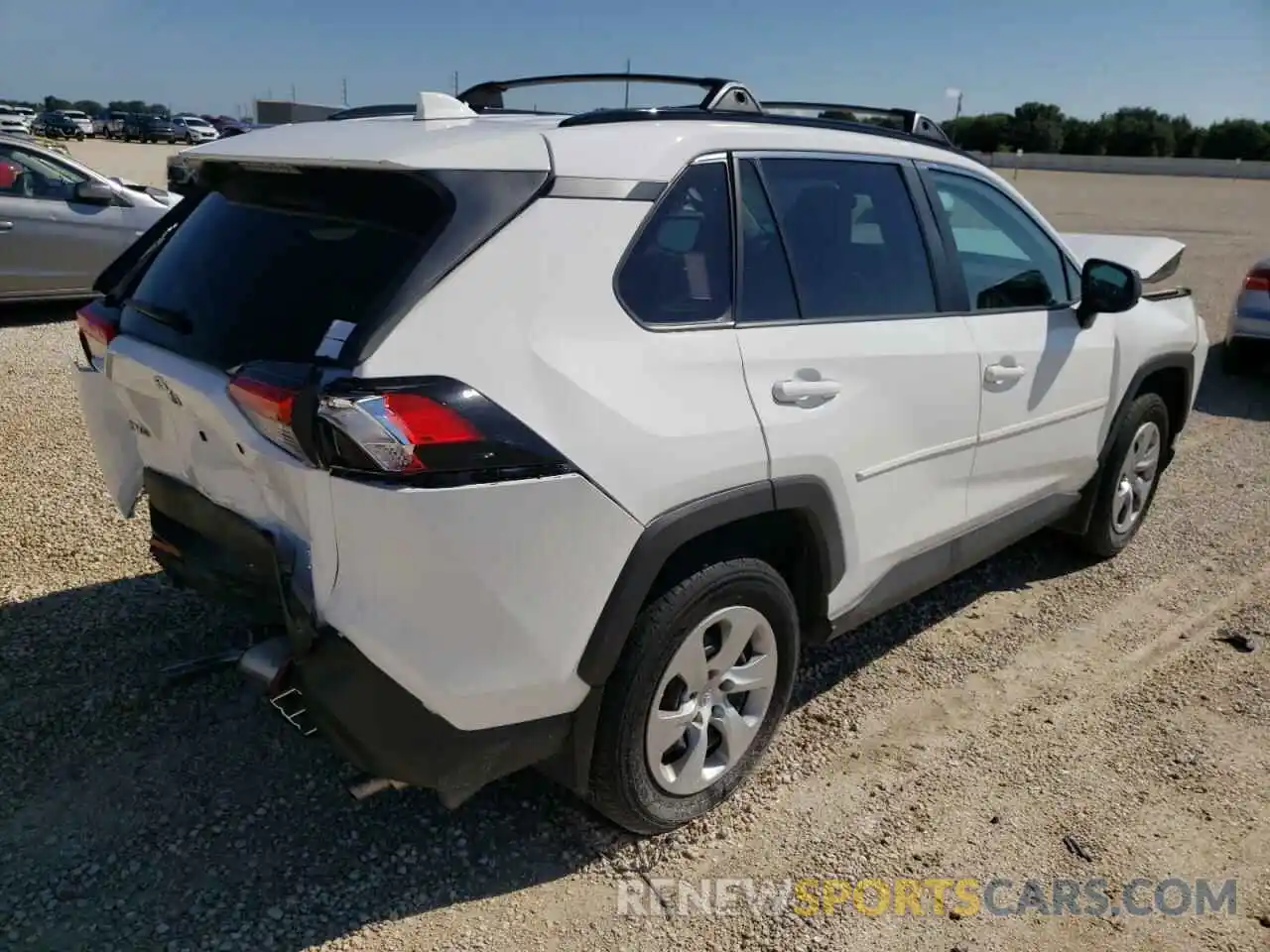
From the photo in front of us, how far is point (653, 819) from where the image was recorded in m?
2.70

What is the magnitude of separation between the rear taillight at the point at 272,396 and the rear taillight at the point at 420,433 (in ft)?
0.41

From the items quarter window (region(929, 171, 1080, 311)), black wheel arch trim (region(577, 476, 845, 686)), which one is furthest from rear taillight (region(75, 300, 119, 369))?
quarter window (region(929, 171, 1080, 311))

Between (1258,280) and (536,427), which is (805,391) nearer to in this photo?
(536,427)

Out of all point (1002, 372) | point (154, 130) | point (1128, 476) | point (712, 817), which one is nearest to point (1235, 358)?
point (1128, 476)

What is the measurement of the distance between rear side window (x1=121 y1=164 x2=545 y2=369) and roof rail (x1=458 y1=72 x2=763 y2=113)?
2.79ft

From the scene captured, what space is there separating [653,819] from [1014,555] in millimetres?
2808

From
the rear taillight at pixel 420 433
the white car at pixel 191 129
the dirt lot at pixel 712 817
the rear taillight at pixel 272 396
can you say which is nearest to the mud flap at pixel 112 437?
the dirt lot at pixel 712 817

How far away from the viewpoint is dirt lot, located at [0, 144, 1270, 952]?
99.3 inches

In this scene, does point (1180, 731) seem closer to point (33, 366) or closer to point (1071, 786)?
point (1071, 786)

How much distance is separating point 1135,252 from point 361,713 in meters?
5.87

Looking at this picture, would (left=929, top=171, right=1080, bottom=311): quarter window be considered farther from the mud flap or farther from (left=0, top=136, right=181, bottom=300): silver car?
(left=0, top=136, right=181, bottom=300): silver car

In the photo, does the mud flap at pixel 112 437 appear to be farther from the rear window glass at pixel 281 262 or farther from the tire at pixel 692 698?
the tire at pixel 692 698

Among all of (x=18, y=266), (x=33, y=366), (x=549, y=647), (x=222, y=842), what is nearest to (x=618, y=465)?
(x=549, y=647)

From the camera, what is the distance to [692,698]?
273cm
